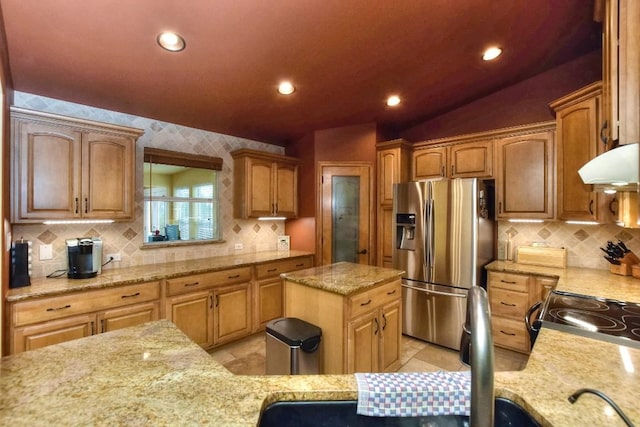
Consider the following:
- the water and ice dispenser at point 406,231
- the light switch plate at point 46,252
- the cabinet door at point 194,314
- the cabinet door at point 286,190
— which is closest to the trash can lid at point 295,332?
the cabinet door at point 194,314

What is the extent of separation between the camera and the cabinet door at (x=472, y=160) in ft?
10.6

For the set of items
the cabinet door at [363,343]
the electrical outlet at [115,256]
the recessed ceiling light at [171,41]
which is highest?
the recessed ceiling light at [171,41]

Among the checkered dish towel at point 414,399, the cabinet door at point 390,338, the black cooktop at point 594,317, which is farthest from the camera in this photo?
the cabinet door at point 390,338

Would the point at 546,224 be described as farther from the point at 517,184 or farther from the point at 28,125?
the point at 28,125

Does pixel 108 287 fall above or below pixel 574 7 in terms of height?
below

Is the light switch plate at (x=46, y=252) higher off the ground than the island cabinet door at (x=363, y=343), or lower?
higher

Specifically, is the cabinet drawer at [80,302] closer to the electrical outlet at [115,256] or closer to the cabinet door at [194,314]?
the cabinet door at [194,314]

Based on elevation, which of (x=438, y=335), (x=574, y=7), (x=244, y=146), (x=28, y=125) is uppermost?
(x=574, y=7)

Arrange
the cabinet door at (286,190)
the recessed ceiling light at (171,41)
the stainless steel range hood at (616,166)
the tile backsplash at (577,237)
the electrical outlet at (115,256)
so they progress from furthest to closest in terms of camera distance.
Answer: the cabinet door at (286,190), the electrical outlet at (115,256), the tile backsplash at (577,237), the recessed ceiling light at (171,41), the stainless steel range hood at (616,166)

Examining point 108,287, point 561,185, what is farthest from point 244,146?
point 561,185

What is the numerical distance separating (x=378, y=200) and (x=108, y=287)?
3021 mm

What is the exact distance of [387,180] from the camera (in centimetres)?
379

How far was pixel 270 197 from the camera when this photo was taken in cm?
396

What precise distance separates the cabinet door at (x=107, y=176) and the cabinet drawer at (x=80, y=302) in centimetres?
69
